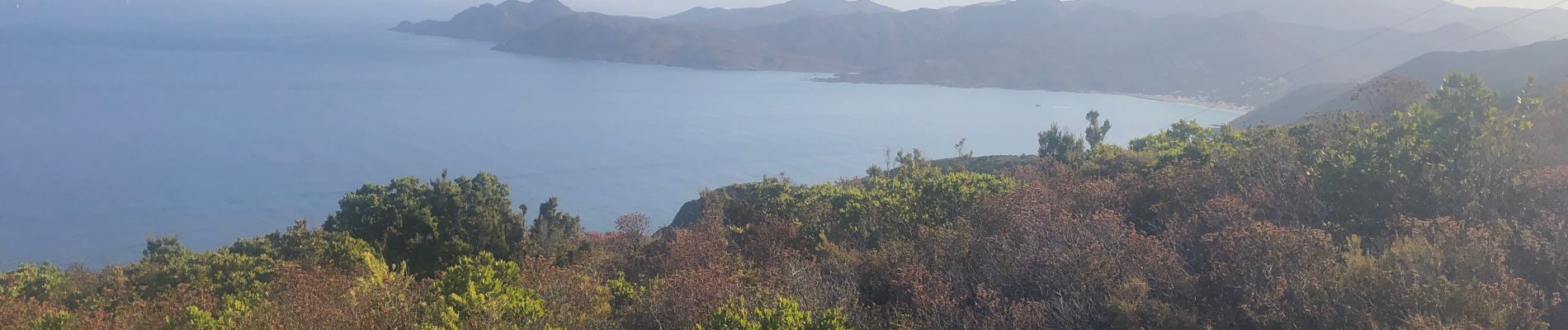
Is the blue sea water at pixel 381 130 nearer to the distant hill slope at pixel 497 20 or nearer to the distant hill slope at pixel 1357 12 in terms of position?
the distant hill slope at pixel 497 20

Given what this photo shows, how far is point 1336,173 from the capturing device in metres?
11.0

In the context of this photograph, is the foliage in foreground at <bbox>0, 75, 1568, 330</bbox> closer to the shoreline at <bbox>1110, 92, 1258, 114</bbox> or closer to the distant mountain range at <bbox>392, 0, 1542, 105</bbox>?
the shoreline at <bbox>1110, 92, 1258, 114</bbox>

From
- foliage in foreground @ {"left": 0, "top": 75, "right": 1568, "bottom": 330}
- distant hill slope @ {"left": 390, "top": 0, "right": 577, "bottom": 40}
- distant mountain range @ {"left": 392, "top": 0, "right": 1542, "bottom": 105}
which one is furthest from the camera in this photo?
distant hill slope @ {"left": 390, "top": 0, "right": 577, "bottom": 40}

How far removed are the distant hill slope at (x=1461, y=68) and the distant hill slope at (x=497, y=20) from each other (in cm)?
13591

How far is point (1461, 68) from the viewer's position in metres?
54.4

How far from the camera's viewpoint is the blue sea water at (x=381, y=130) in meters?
45.3

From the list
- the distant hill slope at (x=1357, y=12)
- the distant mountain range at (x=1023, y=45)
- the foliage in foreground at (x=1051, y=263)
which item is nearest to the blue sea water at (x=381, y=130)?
the distant mountain range at (x=1023, y=45)

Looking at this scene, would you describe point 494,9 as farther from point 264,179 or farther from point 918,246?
point 918,246

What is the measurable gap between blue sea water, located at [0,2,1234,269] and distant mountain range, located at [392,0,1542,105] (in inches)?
431

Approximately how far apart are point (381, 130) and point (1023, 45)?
9565 centimetres

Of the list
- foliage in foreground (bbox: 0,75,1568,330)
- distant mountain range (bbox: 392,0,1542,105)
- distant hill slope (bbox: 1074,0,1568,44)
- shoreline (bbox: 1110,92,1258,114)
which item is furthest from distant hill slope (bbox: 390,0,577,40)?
foliage in foreground (bbox: 0,75,1568,330)

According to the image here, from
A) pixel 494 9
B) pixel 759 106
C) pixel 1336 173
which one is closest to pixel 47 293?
pixel 1336 173

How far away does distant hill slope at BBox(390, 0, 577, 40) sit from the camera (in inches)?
7047

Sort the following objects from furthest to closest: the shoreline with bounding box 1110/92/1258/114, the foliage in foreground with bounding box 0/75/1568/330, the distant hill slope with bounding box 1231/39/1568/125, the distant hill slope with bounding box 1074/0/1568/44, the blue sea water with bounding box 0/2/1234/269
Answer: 1. the distant hill slope with bounding box 1074/0/1568/44
2. the shoreline with bounding box 1110/92/1258/114
3. the blue sea water with bounding box 0/2/1234/269
4. the distant hill slope with bounding box 1231/39/1568/125
5. the foliage in foreground with bounding box 0/75/1568/330
